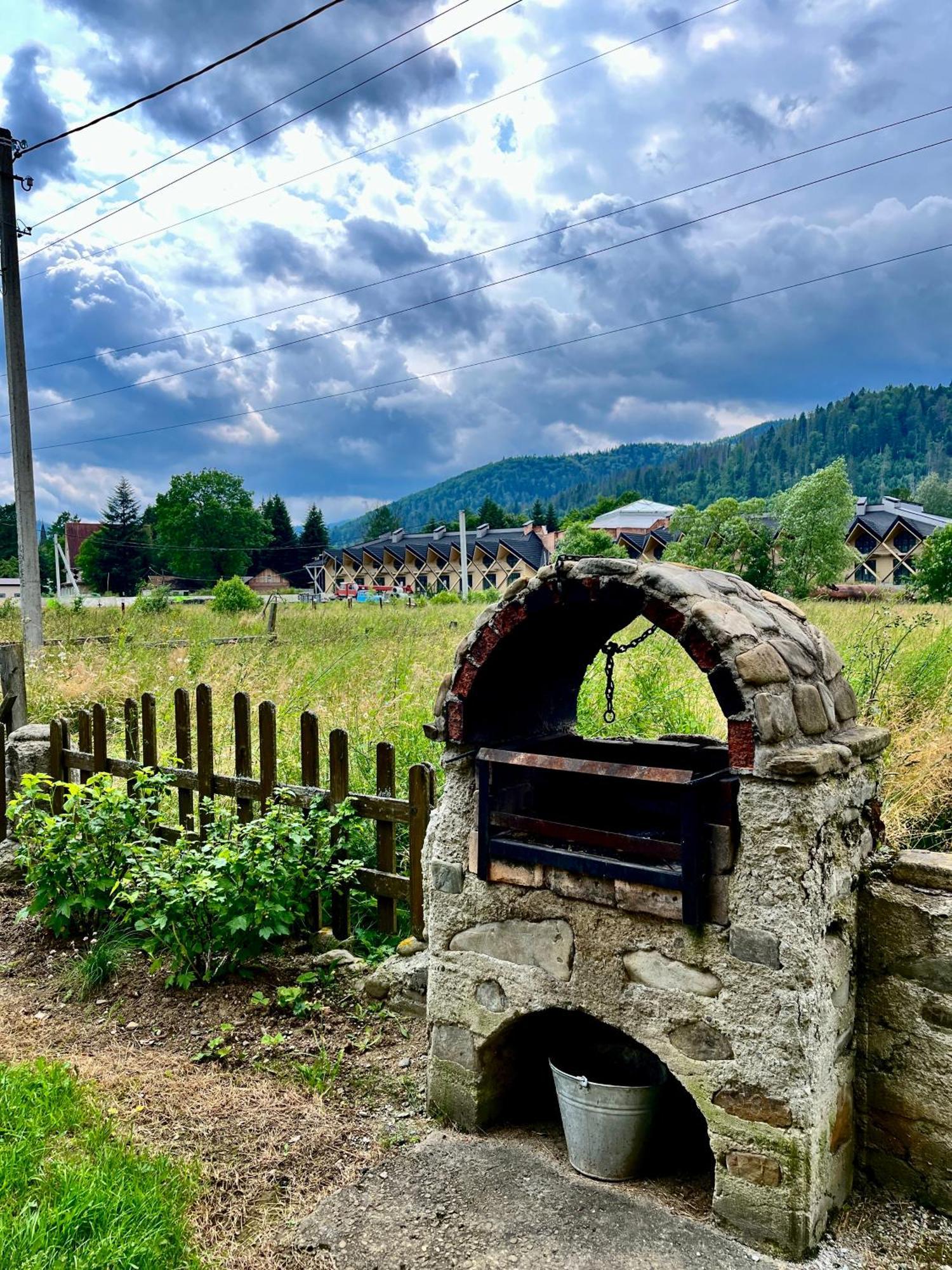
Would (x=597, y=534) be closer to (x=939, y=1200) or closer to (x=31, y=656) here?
(x=31, y=656)

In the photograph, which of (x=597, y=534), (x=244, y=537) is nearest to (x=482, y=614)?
(x=597, y=534)

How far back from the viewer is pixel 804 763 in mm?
2490

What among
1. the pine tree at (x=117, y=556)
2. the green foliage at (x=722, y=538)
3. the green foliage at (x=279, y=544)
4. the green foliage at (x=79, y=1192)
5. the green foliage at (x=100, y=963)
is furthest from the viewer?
the green foliage at (x=279, y=544)

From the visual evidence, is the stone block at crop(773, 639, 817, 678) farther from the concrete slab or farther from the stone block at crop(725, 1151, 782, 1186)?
the concrete slab

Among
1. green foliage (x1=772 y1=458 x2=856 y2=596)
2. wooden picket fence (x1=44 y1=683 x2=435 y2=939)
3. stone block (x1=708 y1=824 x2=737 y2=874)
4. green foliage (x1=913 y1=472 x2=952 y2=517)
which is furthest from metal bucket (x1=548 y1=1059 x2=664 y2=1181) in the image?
green foliage (x1=913 y1=472 x2=952 y2=517)

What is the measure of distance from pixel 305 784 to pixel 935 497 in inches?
3305

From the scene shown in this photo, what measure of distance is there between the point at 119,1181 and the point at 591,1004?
171 centimetres

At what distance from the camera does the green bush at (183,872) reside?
14.1ft

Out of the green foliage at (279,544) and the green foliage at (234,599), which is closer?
the green foliage at (234,599)

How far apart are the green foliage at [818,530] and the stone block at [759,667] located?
3529 cm

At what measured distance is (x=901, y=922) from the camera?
2.83 metres

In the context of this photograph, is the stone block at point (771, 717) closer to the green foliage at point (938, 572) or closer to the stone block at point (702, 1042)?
the stone block at point (702, 1042)

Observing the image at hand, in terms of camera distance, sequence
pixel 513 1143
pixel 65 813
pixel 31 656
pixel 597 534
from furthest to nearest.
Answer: pixel 597 534
pixel 31 656
pixel 65 813
pixel 513 1143

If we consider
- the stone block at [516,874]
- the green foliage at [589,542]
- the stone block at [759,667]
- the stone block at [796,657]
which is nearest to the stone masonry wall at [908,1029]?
the stone block at [796,657]
